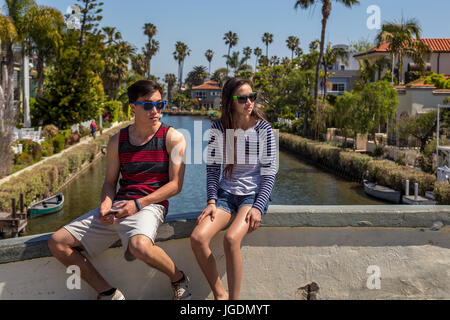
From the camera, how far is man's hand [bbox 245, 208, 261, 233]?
10.3 ft

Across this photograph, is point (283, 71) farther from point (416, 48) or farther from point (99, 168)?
point (99, 168)

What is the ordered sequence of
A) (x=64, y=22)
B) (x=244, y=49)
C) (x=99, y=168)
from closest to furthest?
(x=99, y=168)
(x=64, y=22)
(x=244, y=49)

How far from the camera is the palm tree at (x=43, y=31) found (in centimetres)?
3522

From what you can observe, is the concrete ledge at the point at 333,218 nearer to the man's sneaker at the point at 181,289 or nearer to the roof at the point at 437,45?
the man's sneaker at the point at 181,289

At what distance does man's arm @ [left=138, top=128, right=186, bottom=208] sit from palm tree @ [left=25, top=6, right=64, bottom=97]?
116 ft

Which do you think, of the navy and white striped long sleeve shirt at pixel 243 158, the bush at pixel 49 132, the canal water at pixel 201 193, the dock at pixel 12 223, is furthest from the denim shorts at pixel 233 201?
the bush at pixel 49 132

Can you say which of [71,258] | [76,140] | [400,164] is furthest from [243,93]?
[76,140]

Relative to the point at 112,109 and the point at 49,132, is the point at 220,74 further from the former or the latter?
→ the point at 49,132

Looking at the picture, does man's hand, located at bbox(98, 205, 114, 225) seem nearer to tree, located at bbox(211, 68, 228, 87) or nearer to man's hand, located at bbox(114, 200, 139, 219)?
man's hand, located at bbox(114, 200, 139, 219)

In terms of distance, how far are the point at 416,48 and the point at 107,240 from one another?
40.1 meters

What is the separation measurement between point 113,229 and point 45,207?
15444mm

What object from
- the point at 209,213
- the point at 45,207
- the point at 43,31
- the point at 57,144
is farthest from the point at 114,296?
the point at 43,31

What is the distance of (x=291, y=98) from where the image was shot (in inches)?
1966
